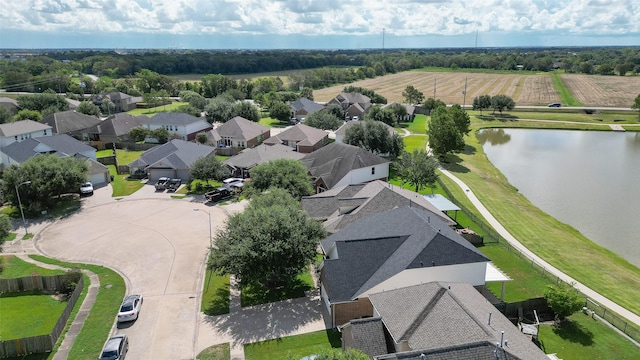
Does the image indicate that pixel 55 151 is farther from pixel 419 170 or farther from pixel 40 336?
pixel 419 170

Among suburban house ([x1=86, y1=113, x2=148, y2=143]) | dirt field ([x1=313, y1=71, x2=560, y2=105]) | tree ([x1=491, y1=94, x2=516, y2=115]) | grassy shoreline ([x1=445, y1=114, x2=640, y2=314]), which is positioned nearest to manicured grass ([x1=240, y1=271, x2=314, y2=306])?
grassy shoreline ([x1=445, y1=114, x2=640, y2=314])

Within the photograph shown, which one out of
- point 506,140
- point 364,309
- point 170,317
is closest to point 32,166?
point 170,317

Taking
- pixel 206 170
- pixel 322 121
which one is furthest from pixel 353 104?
pixel 206 170

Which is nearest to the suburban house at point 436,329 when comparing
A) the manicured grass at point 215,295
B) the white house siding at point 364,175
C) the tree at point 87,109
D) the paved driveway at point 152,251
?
the manicured grass at point 215,295

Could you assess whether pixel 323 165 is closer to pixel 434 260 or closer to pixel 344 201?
pixel 344 201

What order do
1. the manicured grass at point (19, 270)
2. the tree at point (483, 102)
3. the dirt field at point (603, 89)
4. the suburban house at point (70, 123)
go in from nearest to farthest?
the manicured grass at point (19, 270)
the suburban house at point (70, 123)
the tree at point (483, 102)
the dirt field at point (603, 89)

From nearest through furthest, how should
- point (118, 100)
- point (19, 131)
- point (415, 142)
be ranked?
point (19, 131) < point (415, 142) < point (118, 100)

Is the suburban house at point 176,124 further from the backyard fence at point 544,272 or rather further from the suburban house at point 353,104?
the backyard fence at point 544,272
